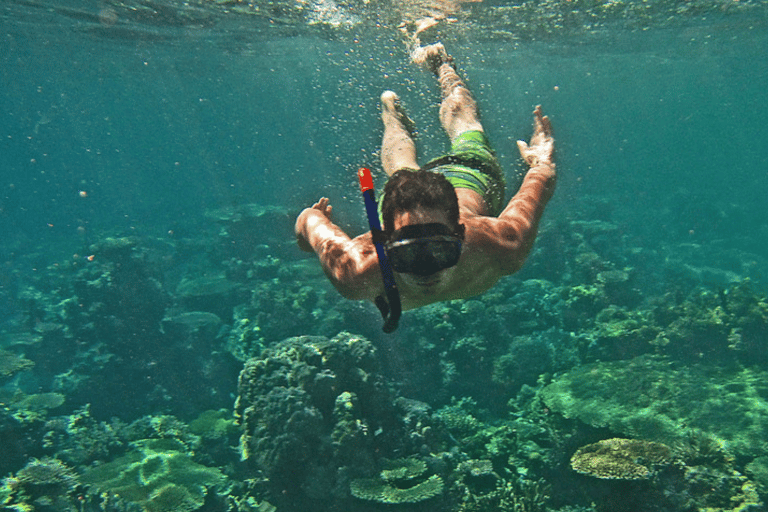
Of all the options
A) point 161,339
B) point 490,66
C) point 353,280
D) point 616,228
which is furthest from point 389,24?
point 490,66

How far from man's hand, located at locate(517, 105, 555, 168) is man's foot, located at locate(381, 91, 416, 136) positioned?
138 cm

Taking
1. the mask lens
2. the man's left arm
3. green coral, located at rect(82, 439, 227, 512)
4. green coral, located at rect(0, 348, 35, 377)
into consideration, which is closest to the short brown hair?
the mask lens

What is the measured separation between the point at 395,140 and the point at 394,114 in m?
0.67

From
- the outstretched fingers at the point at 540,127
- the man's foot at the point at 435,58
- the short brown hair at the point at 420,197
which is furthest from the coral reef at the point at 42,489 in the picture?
the man's foot at the point at 435,58

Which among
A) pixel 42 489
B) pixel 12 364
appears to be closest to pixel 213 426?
pixel 42 489

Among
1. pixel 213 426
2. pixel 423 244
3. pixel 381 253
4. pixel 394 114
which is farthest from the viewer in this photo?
pixel 213 426

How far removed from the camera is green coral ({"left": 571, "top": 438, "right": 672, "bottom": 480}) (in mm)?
5555

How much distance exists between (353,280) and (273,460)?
4.66 metres

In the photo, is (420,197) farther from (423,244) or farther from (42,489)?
(42,489)

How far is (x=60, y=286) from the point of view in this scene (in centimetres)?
1497

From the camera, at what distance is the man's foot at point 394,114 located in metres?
4.86

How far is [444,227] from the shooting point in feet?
7.54

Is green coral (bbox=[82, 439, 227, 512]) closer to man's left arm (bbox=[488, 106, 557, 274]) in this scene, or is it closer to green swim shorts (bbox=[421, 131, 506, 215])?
green swim shorts (bbox=[421, 131, 506, 215])

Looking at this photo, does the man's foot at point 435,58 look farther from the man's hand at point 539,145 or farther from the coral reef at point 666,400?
the coral reef at point 666,400
